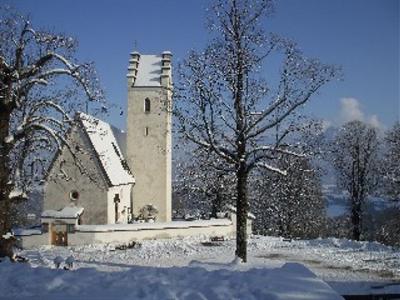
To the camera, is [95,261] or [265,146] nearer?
[265,146]

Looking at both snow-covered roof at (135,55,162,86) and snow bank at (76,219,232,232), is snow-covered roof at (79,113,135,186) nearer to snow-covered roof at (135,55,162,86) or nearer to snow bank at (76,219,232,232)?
snow bank at (76,219,232,232)

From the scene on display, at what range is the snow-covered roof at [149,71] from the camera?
3831cm

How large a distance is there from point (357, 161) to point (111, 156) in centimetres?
1671

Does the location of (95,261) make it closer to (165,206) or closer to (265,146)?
(265,146)

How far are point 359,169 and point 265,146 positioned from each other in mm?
16684

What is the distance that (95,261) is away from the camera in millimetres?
20094

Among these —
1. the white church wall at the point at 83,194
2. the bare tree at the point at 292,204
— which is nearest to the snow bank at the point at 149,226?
the white church wall at the point at 83,194

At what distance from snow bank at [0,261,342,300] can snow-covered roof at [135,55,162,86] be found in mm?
29328

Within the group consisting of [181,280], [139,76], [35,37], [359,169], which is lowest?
[181,280]

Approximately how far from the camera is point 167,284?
28.4 ft

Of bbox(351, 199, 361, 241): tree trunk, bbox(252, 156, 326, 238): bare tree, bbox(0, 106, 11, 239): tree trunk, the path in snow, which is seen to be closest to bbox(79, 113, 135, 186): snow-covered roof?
the path in snow

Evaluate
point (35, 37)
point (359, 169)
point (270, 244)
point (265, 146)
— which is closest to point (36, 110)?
point (35, 37)

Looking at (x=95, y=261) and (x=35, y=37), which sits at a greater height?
(x=35, y=37)

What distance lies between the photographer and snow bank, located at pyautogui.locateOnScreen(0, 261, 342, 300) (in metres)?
8.01
